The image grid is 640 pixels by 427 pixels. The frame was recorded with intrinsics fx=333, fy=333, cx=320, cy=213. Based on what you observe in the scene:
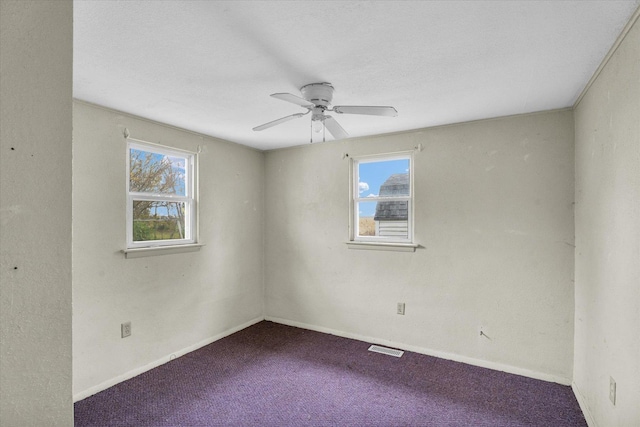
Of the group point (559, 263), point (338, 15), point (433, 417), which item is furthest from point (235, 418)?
point (559, 263)

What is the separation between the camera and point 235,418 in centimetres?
233

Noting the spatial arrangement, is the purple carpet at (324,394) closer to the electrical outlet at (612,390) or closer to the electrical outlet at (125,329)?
the electrical outlet at (125,329)

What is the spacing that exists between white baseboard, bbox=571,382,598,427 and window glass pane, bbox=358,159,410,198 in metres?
2.14

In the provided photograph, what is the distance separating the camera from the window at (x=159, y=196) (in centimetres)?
302

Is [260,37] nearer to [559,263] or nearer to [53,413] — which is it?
[53,413]

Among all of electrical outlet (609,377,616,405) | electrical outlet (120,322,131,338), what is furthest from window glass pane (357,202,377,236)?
electrical outlet (120,322,131,338)

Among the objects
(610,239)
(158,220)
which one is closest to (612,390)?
(610,239)

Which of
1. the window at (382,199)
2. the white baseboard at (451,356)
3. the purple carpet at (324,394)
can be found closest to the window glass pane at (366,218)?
the window at (382,199)

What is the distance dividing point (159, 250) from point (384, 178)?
242cm

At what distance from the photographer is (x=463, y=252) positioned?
3199 mm

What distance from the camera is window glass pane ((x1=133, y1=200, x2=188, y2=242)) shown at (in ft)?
10.1

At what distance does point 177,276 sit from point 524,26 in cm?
332

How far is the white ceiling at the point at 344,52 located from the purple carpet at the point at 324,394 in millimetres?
2284

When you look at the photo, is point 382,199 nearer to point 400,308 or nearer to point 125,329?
point 400,308
